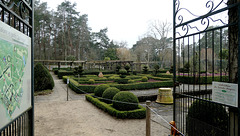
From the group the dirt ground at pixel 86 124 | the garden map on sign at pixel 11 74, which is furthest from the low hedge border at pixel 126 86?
the garden map on sign at pixel 11 74

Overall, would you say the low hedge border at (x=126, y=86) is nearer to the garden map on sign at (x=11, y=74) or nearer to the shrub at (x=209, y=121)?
the shrub at (x=209, y=121)

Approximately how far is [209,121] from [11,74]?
3598 mm

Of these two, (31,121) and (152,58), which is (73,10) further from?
(31,121)

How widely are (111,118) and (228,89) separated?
4.50 metres

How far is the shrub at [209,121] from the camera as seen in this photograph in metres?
3.14

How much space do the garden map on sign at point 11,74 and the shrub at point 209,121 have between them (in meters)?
3.13

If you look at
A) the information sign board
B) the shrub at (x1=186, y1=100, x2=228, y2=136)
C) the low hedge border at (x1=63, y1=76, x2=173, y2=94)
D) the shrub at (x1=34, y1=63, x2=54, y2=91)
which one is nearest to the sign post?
the shrub at (x1=186, y1=100, x2=228, y2=136)

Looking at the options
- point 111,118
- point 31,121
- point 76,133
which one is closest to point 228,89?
point 31,121

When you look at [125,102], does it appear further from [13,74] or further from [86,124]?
[13,74]

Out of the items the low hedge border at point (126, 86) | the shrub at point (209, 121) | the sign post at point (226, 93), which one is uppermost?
the sign post at point (226, 93)

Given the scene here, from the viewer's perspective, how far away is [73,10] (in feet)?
119

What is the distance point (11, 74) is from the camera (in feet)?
7.18

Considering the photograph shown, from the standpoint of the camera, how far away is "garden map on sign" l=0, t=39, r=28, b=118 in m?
1.95

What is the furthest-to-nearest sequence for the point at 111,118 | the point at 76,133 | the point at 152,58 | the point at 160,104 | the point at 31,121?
1. the point at 152,58
2. the point at 160,104
3. the point at 111,118
4. the point at 76,133
5. the point at 31,121
